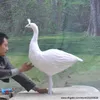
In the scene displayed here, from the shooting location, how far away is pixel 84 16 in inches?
117

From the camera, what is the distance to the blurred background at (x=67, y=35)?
293cm

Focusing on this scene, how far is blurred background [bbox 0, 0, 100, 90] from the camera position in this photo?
9.61 feet

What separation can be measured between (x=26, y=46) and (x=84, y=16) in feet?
2.02

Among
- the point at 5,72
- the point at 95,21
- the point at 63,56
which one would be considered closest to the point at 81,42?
the point at 95,21

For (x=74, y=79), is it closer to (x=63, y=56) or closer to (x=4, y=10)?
(x=4, y=10)

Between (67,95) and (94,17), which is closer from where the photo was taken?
(67,95)

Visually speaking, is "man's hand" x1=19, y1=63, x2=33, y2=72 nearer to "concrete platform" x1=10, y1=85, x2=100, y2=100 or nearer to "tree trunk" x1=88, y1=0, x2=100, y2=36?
"concrete platform" x1=10, y1=85, x2=100, y2=100

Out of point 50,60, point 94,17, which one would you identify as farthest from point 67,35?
point 50,60

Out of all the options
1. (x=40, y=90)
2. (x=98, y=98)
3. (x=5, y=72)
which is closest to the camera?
(x=98, y=98)

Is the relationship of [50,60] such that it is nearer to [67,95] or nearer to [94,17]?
[67,95]

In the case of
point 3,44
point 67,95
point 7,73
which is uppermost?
point 3,44

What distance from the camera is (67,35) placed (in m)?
2.96

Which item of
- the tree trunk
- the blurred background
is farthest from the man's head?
the tree trunk

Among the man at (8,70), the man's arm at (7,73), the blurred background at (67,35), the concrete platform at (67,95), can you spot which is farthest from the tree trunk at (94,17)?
the man's arm at (7,73)
